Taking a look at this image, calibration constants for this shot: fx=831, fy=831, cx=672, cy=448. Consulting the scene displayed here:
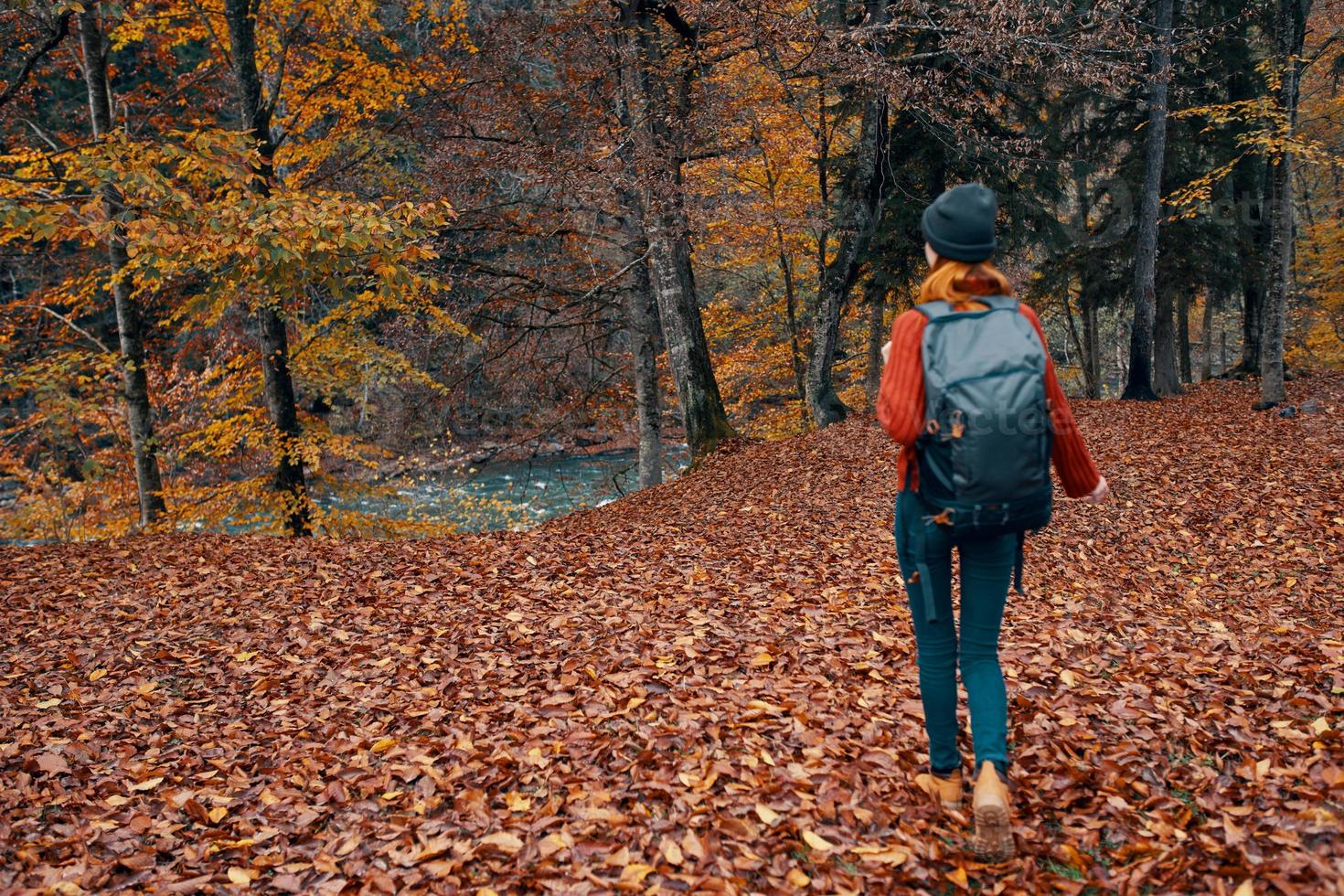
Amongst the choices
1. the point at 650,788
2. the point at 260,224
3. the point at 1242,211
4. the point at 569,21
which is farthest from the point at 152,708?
the point at 1242,211

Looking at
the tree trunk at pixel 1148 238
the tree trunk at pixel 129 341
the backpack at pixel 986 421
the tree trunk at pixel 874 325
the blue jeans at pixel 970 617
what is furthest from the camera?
the tree trunk at pixel 874 325

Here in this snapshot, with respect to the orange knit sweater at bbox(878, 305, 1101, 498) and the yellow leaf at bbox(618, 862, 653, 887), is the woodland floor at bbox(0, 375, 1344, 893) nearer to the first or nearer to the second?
the yellow leaf at bbox(618, 862, 653, 887)

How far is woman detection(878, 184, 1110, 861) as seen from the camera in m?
2.60

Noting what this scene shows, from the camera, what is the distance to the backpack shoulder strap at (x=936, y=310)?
2588mm

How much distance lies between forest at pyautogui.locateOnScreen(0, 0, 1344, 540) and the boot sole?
5.54m

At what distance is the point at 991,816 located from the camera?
2645 millimetres

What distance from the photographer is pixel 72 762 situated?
374 centimetres

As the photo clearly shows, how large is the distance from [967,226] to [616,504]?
9.23 m

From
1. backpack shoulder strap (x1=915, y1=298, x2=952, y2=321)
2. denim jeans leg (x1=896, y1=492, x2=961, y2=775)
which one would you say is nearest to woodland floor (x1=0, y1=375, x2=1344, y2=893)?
denim jeans leg (x1=896, y1=492, x2=961, y2=775)

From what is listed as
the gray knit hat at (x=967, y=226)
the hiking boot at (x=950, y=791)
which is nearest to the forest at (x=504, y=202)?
the gray knit hat at (x=967, y=226)

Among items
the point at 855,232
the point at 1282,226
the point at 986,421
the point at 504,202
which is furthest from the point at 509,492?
the point at 986,421

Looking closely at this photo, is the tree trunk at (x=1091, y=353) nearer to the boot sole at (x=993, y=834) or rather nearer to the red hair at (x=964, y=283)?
the red hair at (x=964, y=283)

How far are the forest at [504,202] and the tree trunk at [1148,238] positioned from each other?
0.24 feet

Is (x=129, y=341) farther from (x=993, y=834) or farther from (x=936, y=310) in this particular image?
(x=993, y=834)
